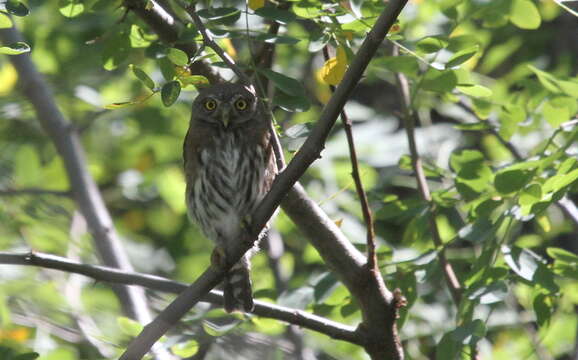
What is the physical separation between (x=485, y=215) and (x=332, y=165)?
1683 mm

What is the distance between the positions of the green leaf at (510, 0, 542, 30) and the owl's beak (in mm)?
1261

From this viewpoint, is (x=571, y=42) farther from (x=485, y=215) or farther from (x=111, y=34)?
(x=111, y=34)

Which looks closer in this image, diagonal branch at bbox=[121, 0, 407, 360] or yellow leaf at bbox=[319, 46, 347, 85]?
diagonal branch at bbox=[121, 0, 407, 360]

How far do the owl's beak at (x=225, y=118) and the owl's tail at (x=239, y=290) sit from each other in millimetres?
628

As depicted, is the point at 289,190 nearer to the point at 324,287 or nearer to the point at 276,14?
the point at 276,14

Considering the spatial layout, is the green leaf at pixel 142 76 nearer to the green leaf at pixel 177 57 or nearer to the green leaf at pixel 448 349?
the green leaf at pixel 177 57

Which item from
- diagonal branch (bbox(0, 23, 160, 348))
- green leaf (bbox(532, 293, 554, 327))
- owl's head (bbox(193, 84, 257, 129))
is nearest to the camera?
green leaf (bbox(532, 293, 554, 327))

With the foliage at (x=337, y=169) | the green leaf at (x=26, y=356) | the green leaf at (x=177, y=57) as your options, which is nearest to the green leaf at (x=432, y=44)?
the foliage at (x=337, y=169)

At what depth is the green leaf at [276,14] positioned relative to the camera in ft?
10.1

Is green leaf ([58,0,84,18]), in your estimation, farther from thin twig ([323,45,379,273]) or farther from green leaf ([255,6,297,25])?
thin twig ([323,45,379,273])

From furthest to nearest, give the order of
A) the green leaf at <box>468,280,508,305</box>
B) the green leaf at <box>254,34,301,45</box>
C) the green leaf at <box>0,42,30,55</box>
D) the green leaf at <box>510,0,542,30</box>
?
the green leaf at <box>510,0,542,30</box>, the green leaf at <box>254,34,301,45</box>, the green leaf at <box>468,280,508,305</box>, the green leaf at <box>0,42,30,55</box>

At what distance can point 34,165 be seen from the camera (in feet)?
16.0

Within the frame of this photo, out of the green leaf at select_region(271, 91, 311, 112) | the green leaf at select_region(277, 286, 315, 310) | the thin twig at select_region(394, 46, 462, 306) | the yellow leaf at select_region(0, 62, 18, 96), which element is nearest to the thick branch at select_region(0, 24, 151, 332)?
the yellow leaf at select_region(0, 62, 18, 96)

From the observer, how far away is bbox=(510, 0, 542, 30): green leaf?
11.9 feet
